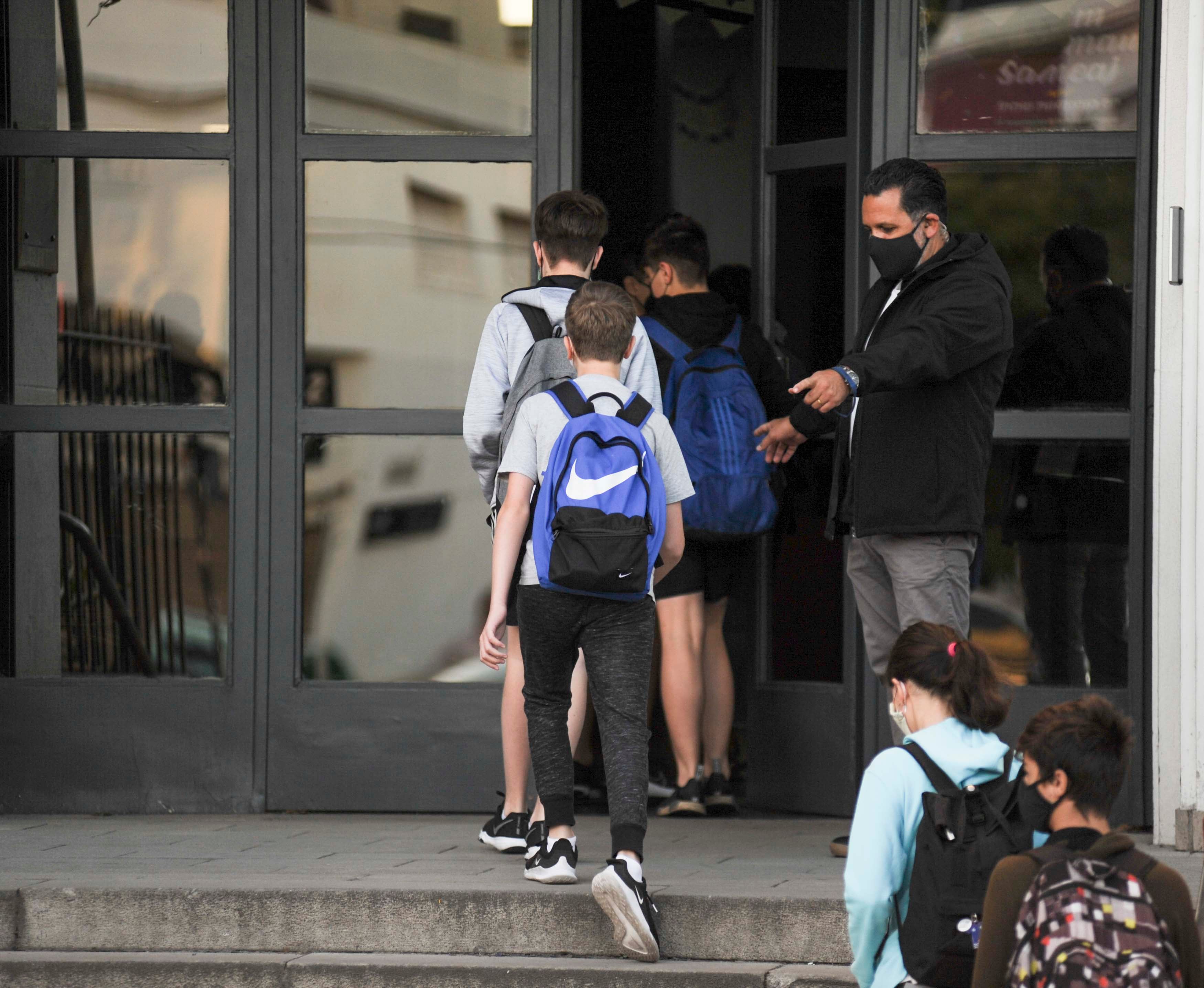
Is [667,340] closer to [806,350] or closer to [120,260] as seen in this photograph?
[806,350]

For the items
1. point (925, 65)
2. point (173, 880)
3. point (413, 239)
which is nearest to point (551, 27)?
point (413, 239)

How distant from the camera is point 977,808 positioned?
301 cm

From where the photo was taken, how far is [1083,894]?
2.53m

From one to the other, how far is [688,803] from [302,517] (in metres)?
1.67

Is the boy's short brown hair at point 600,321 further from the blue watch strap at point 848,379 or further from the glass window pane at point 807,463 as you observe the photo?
the glass window pane at point 807,463

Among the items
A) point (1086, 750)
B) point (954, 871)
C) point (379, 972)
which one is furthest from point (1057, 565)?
point (1086, 750)

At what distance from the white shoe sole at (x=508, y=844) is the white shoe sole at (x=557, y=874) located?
0.42 m

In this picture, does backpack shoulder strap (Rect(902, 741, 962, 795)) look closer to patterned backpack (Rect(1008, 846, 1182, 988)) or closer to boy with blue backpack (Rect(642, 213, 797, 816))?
patterned backpack (Rect(1008, 846, 1182, 988))

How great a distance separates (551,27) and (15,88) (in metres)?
1.90

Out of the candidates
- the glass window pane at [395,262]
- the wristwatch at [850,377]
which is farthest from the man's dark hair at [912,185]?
the glass window pane at [395,262]

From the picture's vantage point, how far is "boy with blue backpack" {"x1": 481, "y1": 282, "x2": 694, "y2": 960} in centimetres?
413

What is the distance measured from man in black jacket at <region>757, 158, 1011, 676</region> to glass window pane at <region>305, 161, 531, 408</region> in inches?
65.6

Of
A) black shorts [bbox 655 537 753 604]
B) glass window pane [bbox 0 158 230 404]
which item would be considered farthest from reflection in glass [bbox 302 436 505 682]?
black shorts [bbox 655 537 753 604]

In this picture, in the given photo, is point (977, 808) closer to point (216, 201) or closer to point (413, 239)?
point (413, 239)
